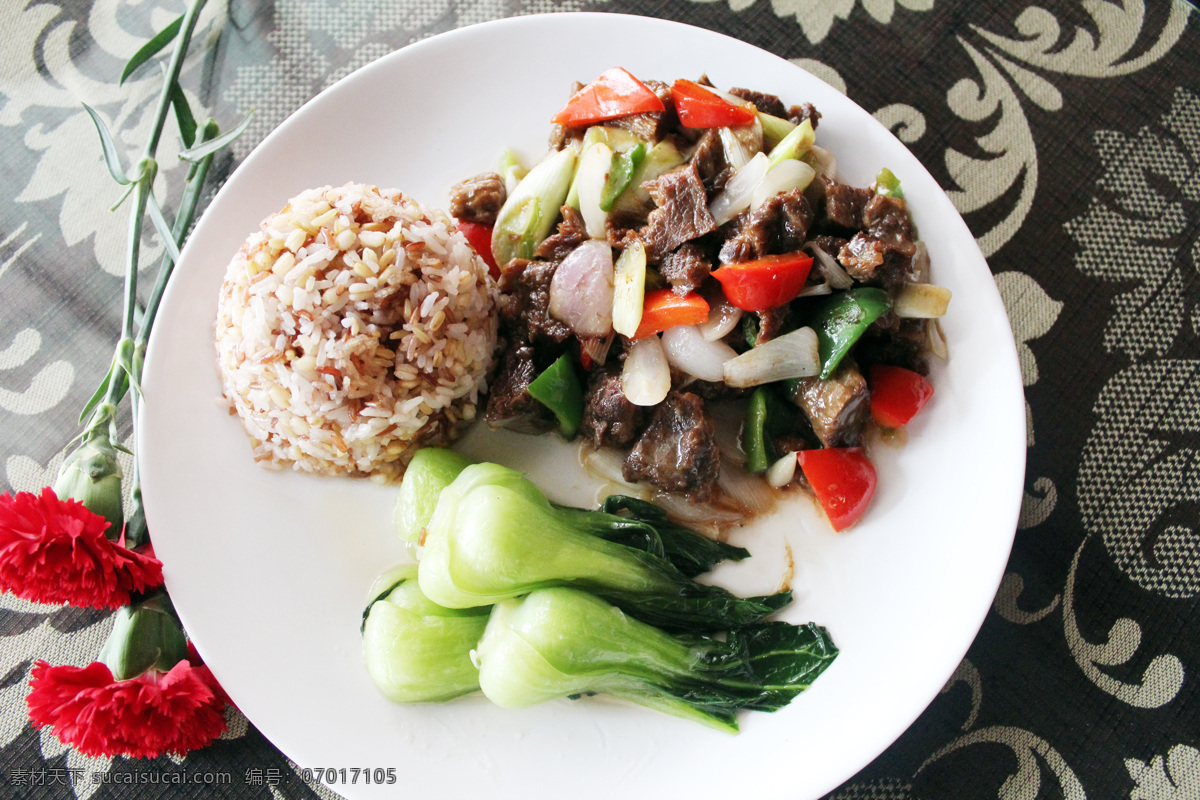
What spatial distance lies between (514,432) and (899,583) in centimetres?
148

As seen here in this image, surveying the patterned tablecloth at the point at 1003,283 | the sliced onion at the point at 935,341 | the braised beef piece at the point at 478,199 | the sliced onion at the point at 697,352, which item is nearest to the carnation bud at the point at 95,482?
the patterned tablecloth at the point at 1003,283

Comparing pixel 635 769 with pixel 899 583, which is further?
pixel 899 583

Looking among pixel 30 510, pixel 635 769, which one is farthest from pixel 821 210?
pixel 30 510

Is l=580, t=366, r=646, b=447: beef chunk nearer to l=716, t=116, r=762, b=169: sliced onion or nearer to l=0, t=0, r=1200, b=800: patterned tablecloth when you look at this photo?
l=716, t=116, r=762, b=169: sliced onion

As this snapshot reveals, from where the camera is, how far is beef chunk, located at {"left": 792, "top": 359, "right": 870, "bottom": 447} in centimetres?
255

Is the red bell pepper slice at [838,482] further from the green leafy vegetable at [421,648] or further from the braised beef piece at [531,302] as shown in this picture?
the green leafy vegetable at [421,648]

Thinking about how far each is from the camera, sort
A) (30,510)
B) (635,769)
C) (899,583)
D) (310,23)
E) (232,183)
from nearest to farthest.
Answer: (30,510)
(635,769)
(899,583)
(232,183)
(310,23)

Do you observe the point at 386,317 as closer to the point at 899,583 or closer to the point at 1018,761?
the point at 899,583

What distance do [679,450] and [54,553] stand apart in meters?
1.91

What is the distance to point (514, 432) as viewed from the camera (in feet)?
9.62

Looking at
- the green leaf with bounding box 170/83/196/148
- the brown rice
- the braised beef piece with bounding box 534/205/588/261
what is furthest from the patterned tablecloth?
the braised beef piece with bounding box 534/205/588/261

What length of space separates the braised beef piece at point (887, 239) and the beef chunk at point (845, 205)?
0.02 meters

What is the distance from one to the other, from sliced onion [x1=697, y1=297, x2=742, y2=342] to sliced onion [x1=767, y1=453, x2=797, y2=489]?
1.68ft

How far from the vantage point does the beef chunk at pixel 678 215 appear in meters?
2.54
